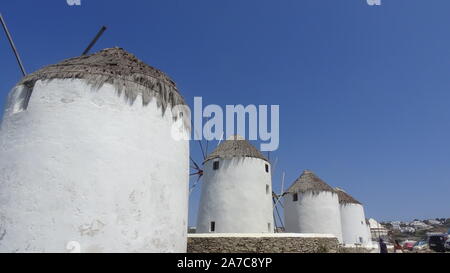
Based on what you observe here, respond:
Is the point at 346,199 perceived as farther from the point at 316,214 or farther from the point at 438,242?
the point at 438,242

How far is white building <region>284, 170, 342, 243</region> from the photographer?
832 inches

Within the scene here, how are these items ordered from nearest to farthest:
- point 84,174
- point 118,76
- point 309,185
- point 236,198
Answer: point 84,174, point 118,76, point 236,198, point 309,185

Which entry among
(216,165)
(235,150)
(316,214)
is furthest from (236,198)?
(316,214)

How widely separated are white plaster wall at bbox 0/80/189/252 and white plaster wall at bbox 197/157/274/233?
1001cm

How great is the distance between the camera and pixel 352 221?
25953 millimetres

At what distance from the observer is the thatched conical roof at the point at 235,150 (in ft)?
61.7

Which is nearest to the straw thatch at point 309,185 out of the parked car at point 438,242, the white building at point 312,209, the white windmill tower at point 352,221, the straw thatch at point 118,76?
the white building at point 312,209

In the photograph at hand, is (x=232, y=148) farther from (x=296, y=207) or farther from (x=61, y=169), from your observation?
(x=61, y=169)

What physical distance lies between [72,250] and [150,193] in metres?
1.86

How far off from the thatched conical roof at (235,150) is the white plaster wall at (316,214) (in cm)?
499

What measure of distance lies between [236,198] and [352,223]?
1339cm

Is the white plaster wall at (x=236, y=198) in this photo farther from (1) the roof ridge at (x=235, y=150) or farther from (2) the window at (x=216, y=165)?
(1) the roof ridge at (x=235, y=150)

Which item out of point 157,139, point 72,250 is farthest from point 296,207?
point 72,250
